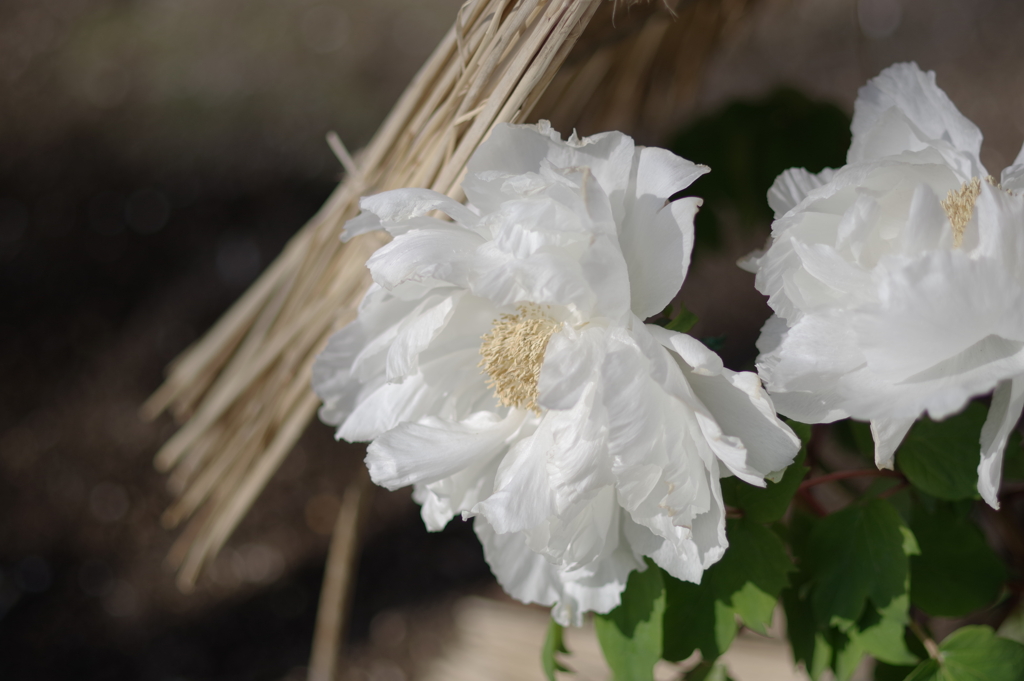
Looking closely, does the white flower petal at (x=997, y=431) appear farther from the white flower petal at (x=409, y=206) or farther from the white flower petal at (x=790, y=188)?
the white flower petal at (x=409, y=206)

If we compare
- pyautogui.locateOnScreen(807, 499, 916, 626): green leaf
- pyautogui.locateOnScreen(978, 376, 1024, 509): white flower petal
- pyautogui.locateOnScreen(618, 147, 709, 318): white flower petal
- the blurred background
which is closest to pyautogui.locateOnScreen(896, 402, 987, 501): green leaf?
pyautogui.locateOnScreen(807, 499, 916, 626): green leaf

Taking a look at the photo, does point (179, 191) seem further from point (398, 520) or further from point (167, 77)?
point (398, 520)

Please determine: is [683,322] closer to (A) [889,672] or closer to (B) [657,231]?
(B) [657,231]

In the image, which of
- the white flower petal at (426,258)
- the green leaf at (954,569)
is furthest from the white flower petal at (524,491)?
Result: the green leaf at (954,569)

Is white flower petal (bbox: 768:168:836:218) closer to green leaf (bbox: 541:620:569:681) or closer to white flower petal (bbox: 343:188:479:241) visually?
white flower petal (bbox: 343:188:479:241)

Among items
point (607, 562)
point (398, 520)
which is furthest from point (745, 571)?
point (398, 520)

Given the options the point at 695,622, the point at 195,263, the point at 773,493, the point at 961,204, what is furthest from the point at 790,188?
the point at 195,263
